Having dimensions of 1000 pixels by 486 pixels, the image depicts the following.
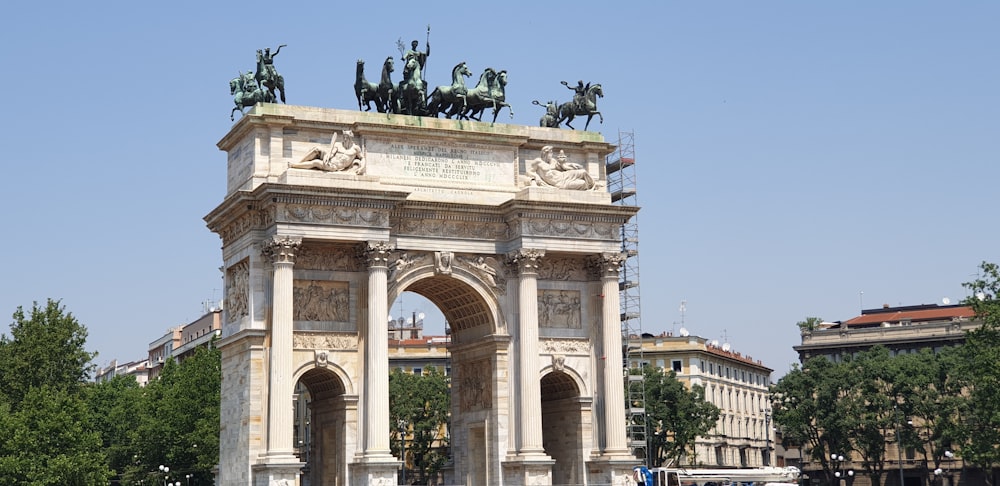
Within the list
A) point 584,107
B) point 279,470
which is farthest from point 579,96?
point 279,470

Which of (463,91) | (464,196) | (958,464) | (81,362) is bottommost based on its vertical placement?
(958,464)

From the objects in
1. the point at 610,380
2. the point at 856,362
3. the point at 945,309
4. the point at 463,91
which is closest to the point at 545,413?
the point at 610,380

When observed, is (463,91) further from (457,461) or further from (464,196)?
(457,461)

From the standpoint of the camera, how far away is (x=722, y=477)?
51.4 metres

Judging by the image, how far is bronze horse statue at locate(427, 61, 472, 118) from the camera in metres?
50.7

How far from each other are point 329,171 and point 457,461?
1231 centimetres

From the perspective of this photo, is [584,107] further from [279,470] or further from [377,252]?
[279,470]

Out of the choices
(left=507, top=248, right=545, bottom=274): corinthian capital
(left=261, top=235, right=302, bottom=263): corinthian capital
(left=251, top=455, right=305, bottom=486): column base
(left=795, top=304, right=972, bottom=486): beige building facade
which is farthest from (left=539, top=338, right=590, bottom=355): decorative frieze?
(left=795, top=304, right=972, bottom=486): beige building facade

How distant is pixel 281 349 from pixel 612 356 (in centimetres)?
1267

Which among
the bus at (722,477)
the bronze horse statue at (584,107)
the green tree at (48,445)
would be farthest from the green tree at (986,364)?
the green tree at (48,445)

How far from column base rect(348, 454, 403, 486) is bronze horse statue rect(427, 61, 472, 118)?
13521 millimetres

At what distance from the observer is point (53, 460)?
60844mm

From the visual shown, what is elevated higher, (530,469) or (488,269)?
(488,269)

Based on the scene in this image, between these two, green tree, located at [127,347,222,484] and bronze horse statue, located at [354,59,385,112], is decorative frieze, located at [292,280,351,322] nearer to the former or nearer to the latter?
bronze horse statue, located at [354,59,385,112]
